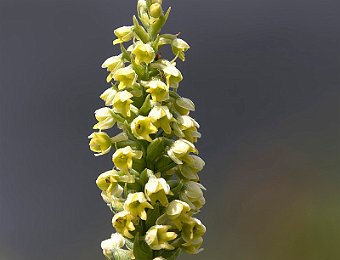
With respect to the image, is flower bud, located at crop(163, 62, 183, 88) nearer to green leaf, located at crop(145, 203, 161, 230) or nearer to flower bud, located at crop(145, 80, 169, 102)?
flower bud, located at crop(145, 80, 169, 102)

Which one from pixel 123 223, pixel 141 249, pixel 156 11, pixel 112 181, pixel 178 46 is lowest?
pixel 141 249

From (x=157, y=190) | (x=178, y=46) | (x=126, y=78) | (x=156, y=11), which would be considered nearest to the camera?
(x=157, y=190)

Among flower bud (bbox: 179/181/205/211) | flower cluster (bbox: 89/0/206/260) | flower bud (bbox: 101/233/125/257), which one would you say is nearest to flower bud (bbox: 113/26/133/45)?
flower cluster (bbox: 89/0/206/260)

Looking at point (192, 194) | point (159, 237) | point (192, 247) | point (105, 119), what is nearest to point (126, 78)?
point (105, 119)

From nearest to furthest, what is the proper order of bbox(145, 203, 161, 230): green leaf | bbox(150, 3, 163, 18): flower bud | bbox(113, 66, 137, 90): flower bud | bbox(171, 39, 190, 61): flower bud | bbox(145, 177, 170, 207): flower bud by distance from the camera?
bbox(145, 177, 170, 207): flower bud
bbox(145, 203, 161, 230): green leaf
bbox(113, 66, 137, 90): flower bud
bbox(150, 3, 163, 18): flower bud
bbox(171, 39, 190, 61): flower bud

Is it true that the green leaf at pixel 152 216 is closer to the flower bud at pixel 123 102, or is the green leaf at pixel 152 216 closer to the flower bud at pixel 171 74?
the flower bud at pixel 123 102

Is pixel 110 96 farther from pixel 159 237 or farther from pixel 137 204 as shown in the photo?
pixel 159 237

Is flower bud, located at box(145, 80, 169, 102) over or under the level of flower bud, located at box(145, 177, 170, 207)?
over
